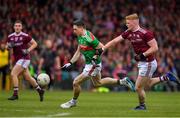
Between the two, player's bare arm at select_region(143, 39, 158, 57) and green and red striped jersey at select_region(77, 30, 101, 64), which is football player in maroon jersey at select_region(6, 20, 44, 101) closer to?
green and red striped jersey at select_region(77, 30, 101, 64)

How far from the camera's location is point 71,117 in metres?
14.2

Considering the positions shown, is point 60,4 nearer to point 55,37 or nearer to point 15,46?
point 55,37

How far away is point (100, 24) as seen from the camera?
3531 centimetres

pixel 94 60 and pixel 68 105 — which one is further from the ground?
pixel 94 60

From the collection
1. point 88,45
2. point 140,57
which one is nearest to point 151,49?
point 140,57

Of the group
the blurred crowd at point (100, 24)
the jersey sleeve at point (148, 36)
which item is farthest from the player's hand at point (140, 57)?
the blurred crowd at point (100, 24)

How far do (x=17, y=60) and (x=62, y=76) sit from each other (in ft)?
34.0

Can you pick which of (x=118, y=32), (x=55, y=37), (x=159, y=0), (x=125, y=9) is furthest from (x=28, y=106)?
(x=159, y=0)

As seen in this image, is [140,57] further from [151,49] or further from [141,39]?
[141,39]

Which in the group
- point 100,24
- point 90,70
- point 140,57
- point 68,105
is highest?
point 100,24

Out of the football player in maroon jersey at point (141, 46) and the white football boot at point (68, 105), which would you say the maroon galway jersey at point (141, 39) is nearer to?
the football player in maroon jersey at point (141, 46)

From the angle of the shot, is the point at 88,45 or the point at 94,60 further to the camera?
the point at 88,45

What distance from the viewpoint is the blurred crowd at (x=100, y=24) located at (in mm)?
31500

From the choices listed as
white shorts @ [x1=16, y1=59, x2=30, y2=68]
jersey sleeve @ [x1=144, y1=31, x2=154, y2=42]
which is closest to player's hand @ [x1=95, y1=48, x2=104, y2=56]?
jersey sleeve @ [x1=144, y1=31, x2=154, y2=42]
